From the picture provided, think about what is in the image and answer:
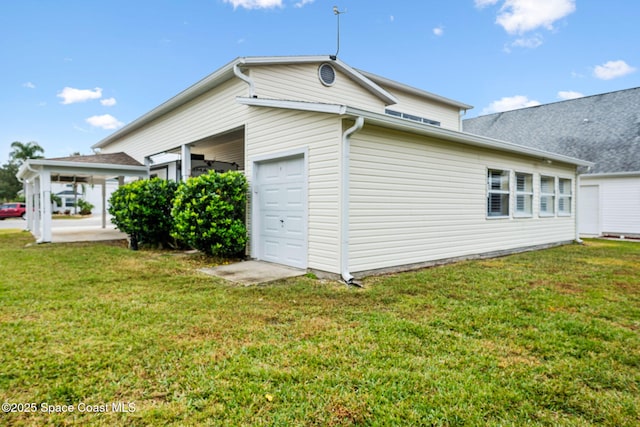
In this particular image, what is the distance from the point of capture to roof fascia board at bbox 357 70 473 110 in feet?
40.7

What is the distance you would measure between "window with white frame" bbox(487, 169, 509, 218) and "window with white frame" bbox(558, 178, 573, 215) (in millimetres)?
3585

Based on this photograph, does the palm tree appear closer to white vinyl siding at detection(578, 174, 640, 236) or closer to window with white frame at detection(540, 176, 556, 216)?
window with white frame at detection(540, 176, 556, 216)

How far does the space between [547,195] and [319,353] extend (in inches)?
431

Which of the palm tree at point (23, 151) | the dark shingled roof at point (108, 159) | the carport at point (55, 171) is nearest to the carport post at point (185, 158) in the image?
the carport at point (55, 171)

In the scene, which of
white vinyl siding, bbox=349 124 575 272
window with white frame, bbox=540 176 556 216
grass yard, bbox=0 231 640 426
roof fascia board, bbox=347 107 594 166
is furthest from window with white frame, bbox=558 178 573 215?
grass yard, bbox=0 231 640 426

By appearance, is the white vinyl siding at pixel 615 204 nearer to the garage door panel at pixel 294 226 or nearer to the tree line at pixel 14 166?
the garage door panel at pixel 294 226

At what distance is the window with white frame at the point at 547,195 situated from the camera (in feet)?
36.4

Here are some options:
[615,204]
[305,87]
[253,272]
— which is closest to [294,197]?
[253,272]

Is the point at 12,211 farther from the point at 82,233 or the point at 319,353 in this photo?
the point at 319,353

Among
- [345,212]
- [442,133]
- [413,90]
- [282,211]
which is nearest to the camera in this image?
[345,212]

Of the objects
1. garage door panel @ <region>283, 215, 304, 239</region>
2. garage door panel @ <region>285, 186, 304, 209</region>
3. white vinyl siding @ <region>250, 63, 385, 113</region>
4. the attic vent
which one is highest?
the attic vent

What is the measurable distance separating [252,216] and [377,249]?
3.08 m

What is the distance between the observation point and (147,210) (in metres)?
9.86

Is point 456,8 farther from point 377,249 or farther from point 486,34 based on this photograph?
point 377,249
